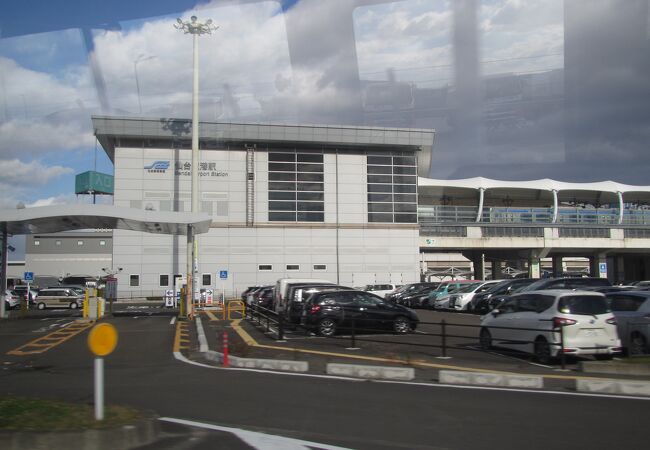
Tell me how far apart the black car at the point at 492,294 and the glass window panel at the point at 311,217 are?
97.6ft

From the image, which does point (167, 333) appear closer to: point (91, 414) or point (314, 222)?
point (91, 414)

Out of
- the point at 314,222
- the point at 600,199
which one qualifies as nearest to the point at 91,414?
the point at 314,222

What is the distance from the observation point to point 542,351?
1299 centimetres

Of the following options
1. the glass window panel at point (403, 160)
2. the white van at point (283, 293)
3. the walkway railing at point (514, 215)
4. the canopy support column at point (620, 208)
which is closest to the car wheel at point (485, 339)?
the white van at point (283, 293)

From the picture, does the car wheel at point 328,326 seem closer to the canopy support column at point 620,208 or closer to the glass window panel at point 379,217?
the glass window panel at point 379,217

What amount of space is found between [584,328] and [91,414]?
1033cm

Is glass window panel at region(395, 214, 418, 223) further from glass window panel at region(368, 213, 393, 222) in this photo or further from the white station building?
glass window panel at region(368, 213, 393, 222)

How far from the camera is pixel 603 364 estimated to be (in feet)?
38.8

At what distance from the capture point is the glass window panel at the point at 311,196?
5797 centimetres

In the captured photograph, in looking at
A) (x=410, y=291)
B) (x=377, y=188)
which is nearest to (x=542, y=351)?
(x=410, y=291)

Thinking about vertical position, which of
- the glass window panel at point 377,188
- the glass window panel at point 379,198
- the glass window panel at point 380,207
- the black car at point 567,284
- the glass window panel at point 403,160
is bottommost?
the black car at point 567,284

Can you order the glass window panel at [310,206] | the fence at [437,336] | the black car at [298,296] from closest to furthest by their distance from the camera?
the fence at [437,336] → the black car at [298,296] → the glass window panel at [310,206]

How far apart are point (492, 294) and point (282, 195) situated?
107 ft

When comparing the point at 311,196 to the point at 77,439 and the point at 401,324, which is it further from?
the point at 77,439
